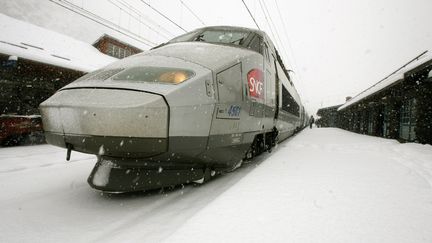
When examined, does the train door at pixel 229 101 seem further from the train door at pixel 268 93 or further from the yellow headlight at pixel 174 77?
the train door at pixel 268 93

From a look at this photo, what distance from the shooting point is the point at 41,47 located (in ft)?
35.9

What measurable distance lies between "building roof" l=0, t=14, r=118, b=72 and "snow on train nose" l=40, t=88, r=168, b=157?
7.29m

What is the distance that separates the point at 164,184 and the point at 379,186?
2208 millimetres

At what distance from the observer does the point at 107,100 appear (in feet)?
7.89

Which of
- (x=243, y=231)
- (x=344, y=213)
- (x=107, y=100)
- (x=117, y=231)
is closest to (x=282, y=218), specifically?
(x=243, y=231)

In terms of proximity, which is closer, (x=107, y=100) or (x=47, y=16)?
(x=107, y=100)

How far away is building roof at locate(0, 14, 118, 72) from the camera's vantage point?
879cm

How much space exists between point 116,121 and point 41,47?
35.5 ft

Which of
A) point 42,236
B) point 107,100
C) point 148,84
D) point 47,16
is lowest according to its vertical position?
point 42,236

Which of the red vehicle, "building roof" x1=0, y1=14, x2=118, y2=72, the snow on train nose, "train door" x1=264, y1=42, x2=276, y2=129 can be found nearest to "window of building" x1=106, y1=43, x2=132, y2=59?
"building roof" x1=0, y1=14, x2=118, y2=72

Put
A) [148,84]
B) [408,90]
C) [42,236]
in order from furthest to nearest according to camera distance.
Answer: [408,90] < [148,84] < [42,236]

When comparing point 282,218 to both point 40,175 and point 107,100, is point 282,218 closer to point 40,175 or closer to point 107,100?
point 107,100

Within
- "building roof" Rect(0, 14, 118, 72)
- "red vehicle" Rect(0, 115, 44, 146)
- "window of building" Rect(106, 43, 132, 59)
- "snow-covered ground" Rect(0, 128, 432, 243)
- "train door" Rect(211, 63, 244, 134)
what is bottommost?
"snow-covered ground" Rect(0, 128, 432, 243)

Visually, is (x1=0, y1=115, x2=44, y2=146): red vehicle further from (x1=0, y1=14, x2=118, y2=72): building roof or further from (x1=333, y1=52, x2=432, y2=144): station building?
(x1=333, y1=52, x2=432, y2=144): station building
